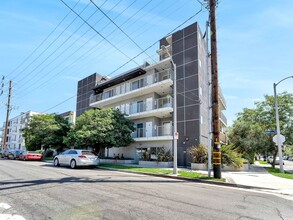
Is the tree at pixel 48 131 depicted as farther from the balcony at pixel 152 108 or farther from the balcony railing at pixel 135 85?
the balcony at pixel 152 108

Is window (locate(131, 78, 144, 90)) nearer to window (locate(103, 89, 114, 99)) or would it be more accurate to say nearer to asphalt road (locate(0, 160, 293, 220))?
window (locate(103, 89, 114, 99))

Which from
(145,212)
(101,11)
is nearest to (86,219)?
(145,212)

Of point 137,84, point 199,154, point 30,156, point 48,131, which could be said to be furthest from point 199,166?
point 48,131

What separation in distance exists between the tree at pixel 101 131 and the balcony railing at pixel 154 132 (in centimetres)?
138

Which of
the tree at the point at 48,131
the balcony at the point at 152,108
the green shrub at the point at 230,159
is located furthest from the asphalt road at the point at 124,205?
the tree at the point at 48,131

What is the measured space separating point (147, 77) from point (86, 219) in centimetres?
2107

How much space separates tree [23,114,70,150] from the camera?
29.4 m

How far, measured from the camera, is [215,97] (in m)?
12.2

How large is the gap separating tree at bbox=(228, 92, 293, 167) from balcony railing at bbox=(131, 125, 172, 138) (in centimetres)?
756

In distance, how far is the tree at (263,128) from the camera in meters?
20.7

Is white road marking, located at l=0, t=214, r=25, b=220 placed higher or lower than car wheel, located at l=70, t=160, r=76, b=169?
higher

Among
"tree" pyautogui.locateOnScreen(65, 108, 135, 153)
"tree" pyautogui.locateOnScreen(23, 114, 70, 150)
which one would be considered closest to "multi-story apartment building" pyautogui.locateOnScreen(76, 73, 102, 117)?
"tree" pyautogui.locateOnScreen(23, 114, 70, 150)

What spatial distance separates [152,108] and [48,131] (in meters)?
16.2

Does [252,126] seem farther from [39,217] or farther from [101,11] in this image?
[39,217]
